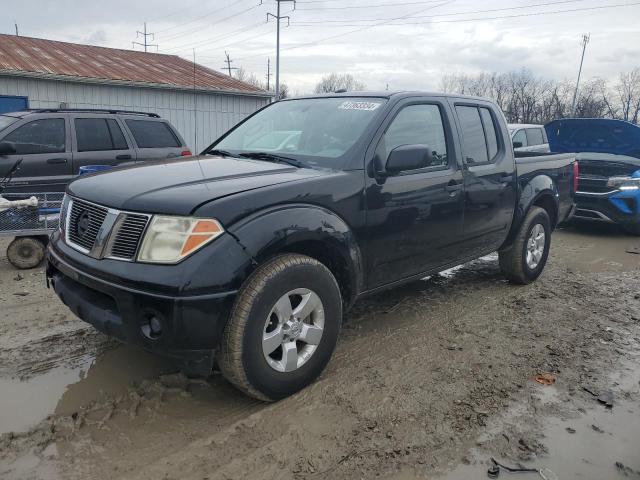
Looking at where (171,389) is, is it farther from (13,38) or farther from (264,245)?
(13,38)

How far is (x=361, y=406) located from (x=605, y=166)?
7730mm

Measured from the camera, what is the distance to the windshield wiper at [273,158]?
3.61 metres

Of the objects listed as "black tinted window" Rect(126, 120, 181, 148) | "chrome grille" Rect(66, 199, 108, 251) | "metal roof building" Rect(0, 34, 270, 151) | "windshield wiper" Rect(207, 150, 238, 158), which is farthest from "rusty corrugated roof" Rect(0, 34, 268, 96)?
"chrome grille" Rect(66, 199, 108, 251)

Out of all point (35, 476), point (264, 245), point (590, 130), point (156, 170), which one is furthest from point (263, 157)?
point (590, 130)

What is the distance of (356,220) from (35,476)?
7.40 ft

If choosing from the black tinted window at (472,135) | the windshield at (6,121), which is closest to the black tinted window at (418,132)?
the black tinted window at (472,135)

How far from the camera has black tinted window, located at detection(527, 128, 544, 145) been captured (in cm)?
1159

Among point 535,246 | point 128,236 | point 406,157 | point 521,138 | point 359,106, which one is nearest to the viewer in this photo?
point 128,236

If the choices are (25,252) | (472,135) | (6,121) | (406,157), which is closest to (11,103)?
(6,121)

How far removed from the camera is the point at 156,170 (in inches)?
133

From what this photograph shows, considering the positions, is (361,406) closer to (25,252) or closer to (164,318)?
(164,318)

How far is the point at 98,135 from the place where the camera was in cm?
764

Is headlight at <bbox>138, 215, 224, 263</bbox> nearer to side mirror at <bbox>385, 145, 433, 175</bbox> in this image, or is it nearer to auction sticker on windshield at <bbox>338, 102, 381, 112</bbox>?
side mirror at <bbox>385, 145, 433, 175</bbox>

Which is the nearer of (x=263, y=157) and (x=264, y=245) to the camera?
(x=264, y=245)
